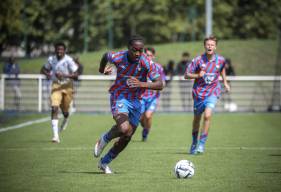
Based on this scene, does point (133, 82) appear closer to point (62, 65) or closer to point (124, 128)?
point (124, 128)

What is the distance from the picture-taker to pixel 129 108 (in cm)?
1198

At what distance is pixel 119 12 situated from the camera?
5378cm

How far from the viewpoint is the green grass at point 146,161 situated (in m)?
10.7

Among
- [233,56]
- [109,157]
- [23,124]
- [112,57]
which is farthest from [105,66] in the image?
[233,56]

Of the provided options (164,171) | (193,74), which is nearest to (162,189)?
(164,171)

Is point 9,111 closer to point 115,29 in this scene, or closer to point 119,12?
point 115,29

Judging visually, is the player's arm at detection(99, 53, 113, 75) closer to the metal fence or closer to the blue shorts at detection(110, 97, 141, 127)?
the blue shorts at detection(110, 97, 141, 127)

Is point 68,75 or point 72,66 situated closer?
point 68,75

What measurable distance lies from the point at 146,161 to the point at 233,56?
3068 centimetres

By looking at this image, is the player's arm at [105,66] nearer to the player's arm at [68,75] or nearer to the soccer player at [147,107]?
the player's arm at [68,75]

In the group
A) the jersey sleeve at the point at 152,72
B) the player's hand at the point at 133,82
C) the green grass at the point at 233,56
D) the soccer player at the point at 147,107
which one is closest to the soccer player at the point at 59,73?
the soccer player at the point at 147,107

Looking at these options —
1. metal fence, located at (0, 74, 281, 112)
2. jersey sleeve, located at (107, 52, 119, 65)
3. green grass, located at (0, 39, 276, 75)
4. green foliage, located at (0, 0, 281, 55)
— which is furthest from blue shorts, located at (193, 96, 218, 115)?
green foliage, located at (0, 0, 281, 55)

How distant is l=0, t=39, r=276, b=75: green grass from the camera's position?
4244cm

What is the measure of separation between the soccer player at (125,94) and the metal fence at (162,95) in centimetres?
2028
